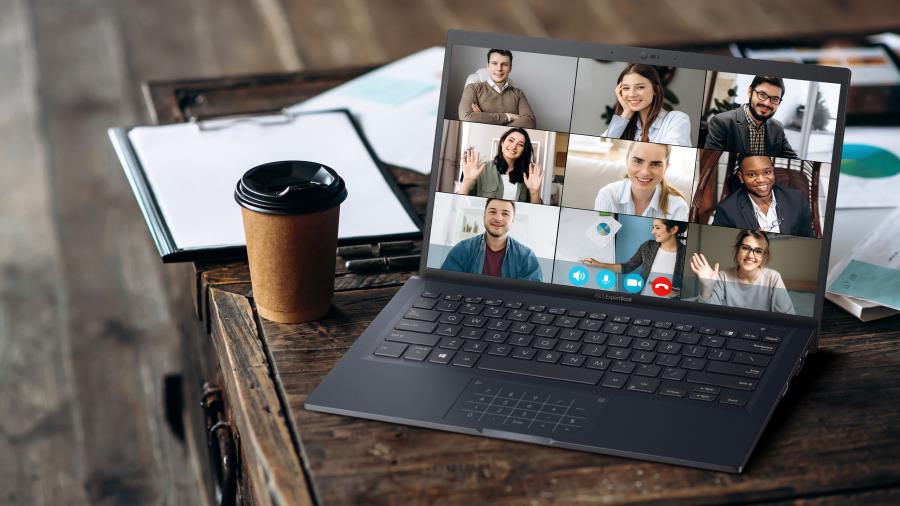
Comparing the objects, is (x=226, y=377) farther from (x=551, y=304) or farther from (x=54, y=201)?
(x=54, y=201)

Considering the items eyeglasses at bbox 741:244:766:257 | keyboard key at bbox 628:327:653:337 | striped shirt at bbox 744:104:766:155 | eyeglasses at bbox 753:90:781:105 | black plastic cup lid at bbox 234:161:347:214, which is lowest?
keyboard key at bbox 628:327:653:337

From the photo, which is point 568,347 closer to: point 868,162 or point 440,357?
point 440,357

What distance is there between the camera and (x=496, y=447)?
74 centimetres

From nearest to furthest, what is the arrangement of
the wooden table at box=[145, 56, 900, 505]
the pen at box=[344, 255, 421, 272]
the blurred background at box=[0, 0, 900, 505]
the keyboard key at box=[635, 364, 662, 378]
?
the wooden table at box=[145, 56, 900, 505]
the keyboard key at box=[635, 364, 662, 378]
the pen at box=[344, 255, 421, 272]
the blurred background at box=[0, 0, 900, 505]

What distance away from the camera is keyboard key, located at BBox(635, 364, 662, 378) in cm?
81

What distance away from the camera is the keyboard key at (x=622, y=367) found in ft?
2.66

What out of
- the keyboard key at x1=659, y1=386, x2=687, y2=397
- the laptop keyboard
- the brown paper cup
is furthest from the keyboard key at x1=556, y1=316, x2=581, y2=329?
the brown paper cup

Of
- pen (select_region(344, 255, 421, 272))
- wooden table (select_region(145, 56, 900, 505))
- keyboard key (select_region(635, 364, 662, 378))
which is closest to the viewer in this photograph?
wooden table (select_region(145, 56, 900, 505))

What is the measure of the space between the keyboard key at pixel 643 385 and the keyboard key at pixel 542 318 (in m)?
0.10

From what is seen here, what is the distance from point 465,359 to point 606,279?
0.16 meters

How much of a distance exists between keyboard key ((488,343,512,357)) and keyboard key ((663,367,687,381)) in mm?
126

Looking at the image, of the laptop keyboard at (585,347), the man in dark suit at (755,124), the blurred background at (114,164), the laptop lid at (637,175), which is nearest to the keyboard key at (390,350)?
the laptop keyboard at (585,347)

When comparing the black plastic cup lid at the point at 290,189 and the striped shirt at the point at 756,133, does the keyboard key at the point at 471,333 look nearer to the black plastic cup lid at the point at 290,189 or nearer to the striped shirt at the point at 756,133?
the black plastic cup lid at the point at 290,189

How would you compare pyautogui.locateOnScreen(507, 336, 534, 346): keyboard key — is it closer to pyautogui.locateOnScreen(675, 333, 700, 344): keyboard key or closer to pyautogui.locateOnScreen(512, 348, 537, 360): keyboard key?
pyautogui.locateOnScreen(512, 348, 537, 360): keyboard key
